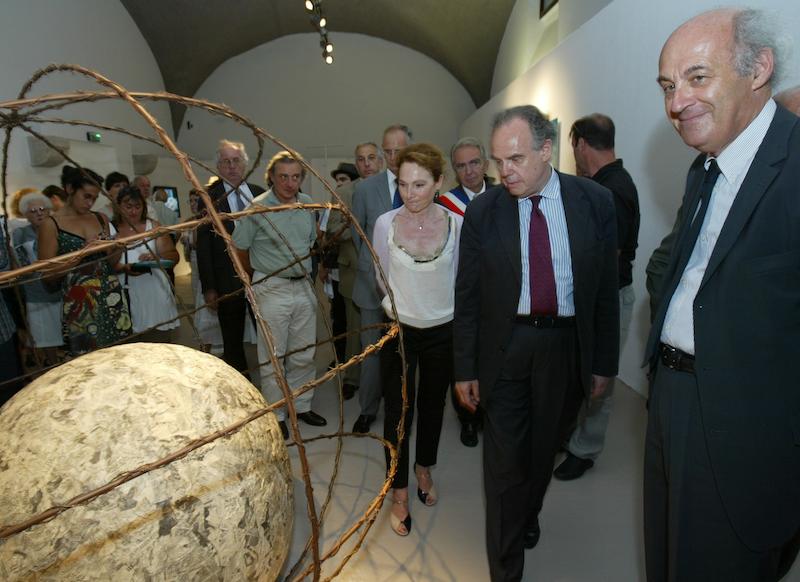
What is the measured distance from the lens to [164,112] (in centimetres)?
1141

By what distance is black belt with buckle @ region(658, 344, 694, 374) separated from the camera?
4.81 feet

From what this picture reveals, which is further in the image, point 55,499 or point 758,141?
point 758,141

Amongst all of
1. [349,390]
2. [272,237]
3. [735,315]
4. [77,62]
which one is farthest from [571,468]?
[77,62]

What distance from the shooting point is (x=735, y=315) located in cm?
131

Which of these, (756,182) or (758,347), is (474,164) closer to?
(756,182)

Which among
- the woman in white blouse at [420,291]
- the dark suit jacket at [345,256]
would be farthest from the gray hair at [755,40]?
the dark suit jacket at [345,256]

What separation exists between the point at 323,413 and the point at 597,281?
258 centimetres


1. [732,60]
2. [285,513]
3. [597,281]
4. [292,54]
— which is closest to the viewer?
[732,60]

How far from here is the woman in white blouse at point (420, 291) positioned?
2396 mm

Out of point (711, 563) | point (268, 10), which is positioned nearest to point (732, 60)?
point (711, 563)

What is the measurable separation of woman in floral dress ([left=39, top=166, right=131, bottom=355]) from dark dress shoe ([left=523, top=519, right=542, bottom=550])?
2623 millimetres

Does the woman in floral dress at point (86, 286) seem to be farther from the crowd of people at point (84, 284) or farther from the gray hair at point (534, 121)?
the gray hair at point (534, 121)

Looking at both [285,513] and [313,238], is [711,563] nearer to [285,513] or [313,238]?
[285,513]

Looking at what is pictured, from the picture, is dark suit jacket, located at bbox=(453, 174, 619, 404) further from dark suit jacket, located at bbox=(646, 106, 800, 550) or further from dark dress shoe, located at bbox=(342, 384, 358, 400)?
dark dress shoe, located at bbox=(342, 384, 358, 400)
